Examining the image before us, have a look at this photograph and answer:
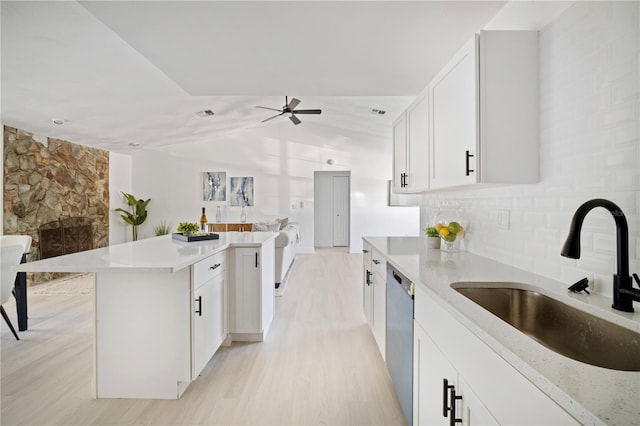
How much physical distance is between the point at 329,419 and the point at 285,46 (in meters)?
2.24

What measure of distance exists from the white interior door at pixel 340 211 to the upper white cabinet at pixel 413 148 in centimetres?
604

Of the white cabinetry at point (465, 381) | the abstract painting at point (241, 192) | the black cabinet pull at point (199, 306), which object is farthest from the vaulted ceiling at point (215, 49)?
the abstract painting at point (241, 192)

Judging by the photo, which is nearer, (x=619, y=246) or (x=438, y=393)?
(x=619, y=246)

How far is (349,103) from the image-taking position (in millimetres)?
6113

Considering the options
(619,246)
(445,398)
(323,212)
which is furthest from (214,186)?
(619,246)

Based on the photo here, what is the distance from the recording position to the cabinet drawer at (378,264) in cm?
213

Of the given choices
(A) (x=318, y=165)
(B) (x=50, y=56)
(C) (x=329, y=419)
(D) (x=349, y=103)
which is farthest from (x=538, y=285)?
(A) (x=318, y=165)

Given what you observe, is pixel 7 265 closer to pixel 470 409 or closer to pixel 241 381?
pixel 241 381

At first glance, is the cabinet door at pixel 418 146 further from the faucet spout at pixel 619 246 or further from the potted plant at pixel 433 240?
the faucet spout at pixel 619 246

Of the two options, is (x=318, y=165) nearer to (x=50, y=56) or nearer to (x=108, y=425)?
(x=50, y=56)

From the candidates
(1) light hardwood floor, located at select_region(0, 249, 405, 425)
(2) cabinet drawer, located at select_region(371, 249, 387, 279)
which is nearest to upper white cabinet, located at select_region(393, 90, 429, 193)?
(2) cabinet drawer, located at select_region(371, 249, 387, 279)

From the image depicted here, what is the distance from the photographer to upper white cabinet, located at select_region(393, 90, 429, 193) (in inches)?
87.5

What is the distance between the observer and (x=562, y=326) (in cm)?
A: 115

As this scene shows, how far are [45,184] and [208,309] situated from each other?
15.2ft
